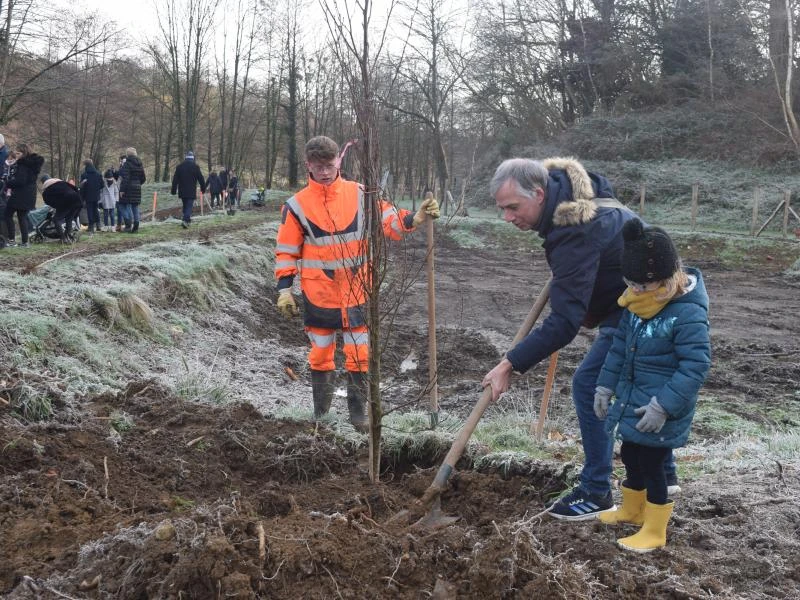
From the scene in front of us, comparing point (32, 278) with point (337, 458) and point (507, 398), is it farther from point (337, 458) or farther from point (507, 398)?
point (507, 398)

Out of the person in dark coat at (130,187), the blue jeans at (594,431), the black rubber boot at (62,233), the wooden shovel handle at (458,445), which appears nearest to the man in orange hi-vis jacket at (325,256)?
the wooden shovel handle at (458,445)

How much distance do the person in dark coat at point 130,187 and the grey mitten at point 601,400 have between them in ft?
44.0

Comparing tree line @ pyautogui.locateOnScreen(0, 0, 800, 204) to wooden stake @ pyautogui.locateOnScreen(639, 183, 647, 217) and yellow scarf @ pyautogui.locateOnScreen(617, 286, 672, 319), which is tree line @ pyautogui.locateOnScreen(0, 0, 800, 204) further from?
yellow scarf @ pyautogui.locateOnScreen(617, 286, 672, 319)

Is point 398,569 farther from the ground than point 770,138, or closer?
closer

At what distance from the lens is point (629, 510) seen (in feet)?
10.9

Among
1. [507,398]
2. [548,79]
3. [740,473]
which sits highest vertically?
[548,79]

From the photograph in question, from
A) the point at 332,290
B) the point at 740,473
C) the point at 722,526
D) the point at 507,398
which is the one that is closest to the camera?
the point at 722,526

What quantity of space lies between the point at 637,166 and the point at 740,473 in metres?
27.4

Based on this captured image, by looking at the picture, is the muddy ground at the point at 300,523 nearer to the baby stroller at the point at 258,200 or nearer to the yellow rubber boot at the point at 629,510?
the yellow rubber boot at the point at 629,510

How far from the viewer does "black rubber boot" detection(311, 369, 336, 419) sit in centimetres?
531

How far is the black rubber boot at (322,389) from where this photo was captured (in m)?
5.31

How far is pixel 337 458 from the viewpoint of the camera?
4363mm

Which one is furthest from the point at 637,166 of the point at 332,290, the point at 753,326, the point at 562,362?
the point at 332,290

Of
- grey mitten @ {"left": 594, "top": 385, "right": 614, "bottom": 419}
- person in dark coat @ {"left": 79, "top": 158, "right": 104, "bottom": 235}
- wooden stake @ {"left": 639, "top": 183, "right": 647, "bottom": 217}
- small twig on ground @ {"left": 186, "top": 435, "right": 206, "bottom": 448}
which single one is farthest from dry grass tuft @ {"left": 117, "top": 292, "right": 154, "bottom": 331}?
wooden stake @ {"left": 639, "top": 183, "right": 647, "bottom": 217}
